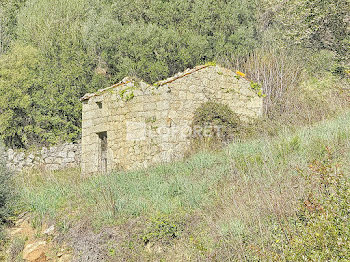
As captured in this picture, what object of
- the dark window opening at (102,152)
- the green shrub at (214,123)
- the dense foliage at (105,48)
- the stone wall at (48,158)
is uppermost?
the dense foliage at (105,48)

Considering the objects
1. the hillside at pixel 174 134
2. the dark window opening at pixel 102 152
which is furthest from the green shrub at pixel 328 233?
the dark window opening at pixel 102 152

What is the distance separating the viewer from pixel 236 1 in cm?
2162

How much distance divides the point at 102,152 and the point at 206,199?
261 inches

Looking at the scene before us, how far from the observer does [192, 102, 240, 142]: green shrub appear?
1185cm

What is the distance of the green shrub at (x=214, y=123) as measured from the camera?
11.9 meters

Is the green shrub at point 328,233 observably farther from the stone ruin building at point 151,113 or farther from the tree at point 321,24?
the tree at point 321,24

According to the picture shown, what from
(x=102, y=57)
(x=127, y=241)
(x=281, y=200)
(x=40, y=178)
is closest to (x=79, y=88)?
(x=102, y=57)

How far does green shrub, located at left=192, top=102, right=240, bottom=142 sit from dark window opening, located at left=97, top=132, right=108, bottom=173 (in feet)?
9.74

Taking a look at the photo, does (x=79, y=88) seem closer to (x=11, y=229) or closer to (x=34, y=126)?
(x=34, y=126)

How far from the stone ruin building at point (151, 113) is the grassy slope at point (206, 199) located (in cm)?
172

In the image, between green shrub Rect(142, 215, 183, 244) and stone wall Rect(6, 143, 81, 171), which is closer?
green shrub Rect(142, 215, 183, 244)

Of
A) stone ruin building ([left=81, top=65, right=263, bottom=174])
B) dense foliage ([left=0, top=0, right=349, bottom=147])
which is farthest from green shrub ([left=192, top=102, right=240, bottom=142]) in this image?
dense foliage ([left=0, top=0, right=349, bottom=147])

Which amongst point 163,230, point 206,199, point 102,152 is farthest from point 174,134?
point 163,230

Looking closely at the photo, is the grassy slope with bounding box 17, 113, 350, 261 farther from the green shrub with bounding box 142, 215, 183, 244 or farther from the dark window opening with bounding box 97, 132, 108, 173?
the dark window opening with bounding box 97, 132, 108, 173
